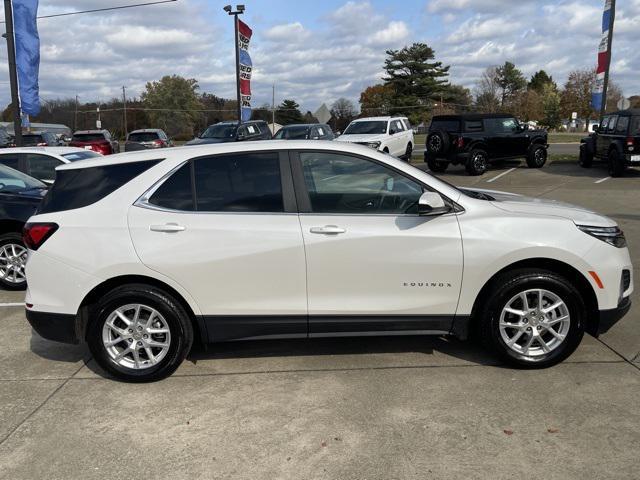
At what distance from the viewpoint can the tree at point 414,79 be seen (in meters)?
76.1

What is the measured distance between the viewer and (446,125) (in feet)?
62.8

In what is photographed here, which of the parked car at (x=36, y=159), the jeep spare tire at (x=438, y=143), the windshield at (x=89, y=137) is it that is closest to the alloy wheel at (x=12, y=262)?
the parked car at (x=36, y=159)

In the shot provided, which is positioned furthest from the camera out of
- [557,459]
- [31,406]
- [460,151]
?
[460,151]

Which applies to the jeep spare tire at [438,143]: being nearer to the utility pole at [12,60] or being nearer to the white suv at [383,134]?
the white suv at [383,134]

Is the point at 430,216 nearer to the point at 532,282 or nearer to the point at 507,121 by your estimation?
the point at 532,282

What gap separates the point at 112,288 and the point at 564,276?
3296 millimetres

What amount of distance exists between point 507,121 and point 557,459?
58.3 feet

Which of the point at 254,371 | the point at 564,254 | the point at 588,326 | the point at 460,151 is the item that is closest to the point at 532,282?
the point at 564,254

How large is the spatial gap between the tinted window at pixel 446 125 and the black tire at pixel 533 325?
15608 millimetres

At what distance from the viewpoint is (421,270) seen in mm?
3959

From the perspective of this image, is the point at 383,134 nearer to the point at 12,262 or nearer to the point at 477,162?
the point at 477,162

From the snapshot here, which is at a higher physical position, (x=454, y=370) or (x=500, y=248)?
(x=500, y=248)

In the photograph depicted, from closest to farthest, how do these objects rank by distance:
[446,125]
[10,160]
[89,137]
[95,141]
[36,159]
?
[10,160], [36,159], [446,125], [95,141], [89,137]

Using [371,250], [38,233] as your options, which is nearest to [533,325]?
[371,250]
